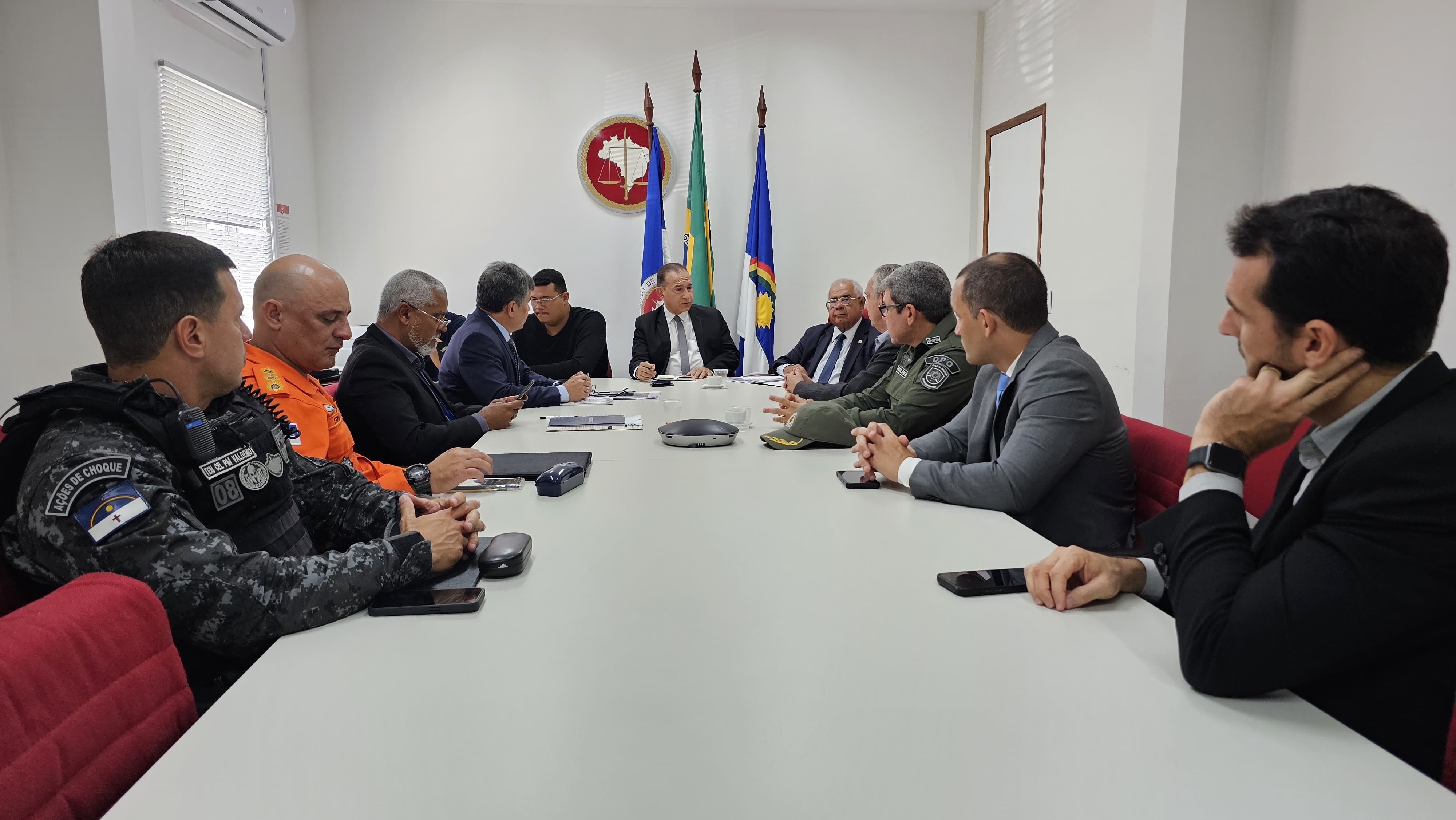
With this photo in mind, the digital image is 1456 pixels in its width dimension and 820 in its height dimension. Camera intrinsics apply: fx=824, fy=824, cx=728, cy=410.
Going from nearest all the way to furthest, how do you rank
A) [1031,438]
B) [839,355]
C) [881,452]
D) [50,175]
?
1. [1031,438]
2. [881,452]
3. [50,175]
4. [839,355]

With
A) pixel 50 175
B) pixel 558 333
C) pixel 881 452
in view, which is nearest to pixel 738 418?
pixel 881 452

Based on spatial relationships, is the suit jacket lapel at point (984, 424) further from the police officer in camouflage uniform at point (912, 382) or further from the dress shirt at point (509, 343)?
the dress shirt at point (509, 343)

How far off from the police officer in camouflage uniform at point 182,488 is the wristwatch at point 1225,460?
1158mm

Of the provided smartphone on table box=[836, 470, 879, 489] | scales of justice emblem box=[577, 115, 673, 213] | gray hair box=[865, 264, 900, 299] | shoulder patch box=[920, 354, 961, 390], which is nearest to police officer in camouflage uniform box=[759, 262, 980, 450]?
shoulder patch box=[920, 354, 961, 390]

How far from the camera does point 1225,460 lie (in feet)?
3.60

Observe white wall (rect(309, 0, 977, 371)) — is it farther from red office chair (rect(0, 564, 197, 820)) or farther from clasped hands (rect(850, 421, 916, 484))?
red office chair (rect(0, 564, 197, 820))

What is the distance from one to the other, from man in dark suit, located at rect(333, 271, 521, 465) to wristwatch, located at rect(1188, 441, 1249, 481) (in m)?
2.25

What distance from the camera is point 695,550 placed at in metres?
1.55

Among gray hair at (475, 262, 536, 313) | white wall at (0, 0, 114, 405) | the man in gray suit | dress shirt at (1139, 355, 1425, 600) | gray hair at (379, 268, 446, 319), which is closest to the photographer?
dress shirt at (1139, 355, 1425, 600)

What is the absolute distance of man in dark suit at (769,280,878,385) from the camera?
15.2 ft

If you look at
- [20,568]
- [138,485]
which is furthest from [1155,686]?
[20,568]

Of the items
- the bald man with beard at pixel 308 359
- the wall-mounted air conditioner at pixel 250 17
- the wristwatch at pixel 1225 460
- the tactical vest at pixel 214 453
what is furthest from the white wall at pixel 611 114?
the wristwatch at pixel 1225 460

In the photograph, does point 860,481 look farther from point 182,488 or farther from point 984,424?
point 182,488

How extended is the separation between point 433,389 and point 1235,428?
2792mm
